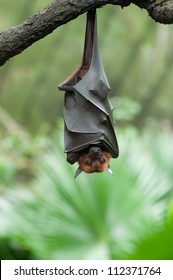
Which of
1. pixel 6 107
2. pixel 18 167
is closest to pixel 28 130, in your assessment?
pixel 6 107

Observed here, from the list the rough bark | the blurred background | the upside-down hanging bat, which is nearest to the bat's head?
the upside-down hanging bat

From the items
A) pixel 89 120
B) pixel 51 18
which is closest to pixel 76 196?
pixel 89 120

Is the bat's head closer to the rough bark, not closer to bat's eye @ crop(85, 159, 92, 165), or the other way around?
bat's eye @ crop(85, 159, 92, 165)

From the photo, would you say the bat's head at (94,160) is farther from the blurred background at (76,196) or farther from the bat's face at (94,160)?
the blurred background at (76,196)

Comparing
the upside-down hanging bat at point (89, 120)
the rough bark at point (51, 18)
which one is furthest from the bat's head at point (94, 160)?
the rough bark at point (51, 18)

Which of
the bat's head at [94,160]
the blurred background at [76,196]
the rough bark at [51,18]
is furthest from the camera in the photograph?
the blurred background at [76,196]

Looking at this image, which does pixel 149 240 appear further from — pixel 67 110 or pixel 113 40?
pixel 113 40

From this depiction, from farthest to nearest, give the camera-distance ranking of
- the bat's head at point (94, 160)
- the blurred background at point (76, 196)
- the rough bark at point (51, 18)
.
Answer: the blurred background at point (76, 196) → the bat's head at point (94, 160) → the rough bark at point (51, 18)

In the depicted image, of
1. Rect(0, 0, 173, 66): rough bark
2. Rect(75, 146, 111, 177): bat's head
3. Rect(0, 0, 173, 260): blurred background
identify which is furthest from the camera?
Rect(0, 0, 173, 260): blurred background
